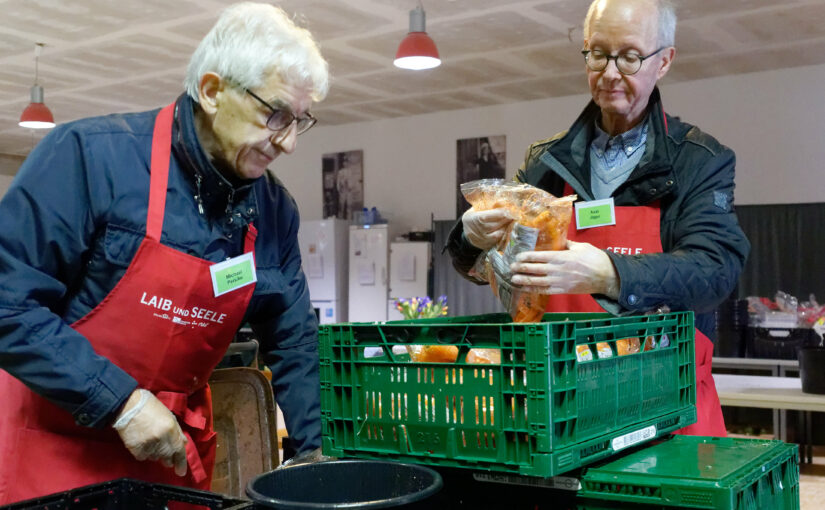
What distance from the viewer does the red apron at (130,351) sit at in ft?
5.21

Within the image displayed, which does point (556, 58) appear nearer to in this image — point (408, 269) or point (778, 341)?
point (778, 341)

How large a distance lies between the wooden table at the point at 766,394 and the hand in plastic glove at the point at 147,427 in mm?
Result: 3674

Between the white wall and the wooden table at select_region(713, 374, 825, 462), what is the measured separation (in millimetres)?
3871

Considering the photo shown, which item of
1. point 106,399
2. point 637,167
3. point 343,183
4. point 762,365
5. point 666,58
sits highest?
point 343,183

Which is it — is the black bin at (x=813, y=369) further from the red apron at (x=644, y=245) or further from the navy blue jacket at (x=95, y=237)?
the navy blue jacket at (x=95, y=237)

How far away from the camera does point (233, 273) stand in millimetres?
1692

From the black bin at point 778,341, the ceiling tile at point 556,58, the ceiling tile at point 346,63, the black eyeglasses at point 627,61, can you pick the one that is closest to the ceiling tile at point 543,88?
the ceiling tile at point 556,58

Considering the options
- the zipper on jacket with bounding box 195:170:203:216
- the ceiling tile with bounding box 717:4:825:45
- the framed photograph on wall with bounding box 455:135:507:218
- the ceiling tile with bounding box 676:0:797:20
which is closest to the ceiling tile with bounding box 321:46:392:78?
the framed photograph on wall with bounding box 455:135:507:218

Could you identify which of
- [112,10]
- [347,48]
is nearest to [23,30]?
[112,10]

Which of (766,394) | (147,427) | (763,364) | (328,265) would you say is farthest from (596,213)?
(328,265)

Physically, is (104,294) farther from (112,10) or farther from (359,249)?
(359,249)

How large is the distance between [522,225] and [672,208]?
534 millimetres

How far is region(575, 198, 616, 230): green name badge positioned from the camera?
187cm

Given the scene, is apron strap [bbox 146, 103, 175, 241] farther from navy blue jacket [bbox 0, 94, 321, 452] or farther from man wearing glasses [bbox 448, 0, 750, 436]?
man wearing glasses [bbox 448, 0, 750, 436]
